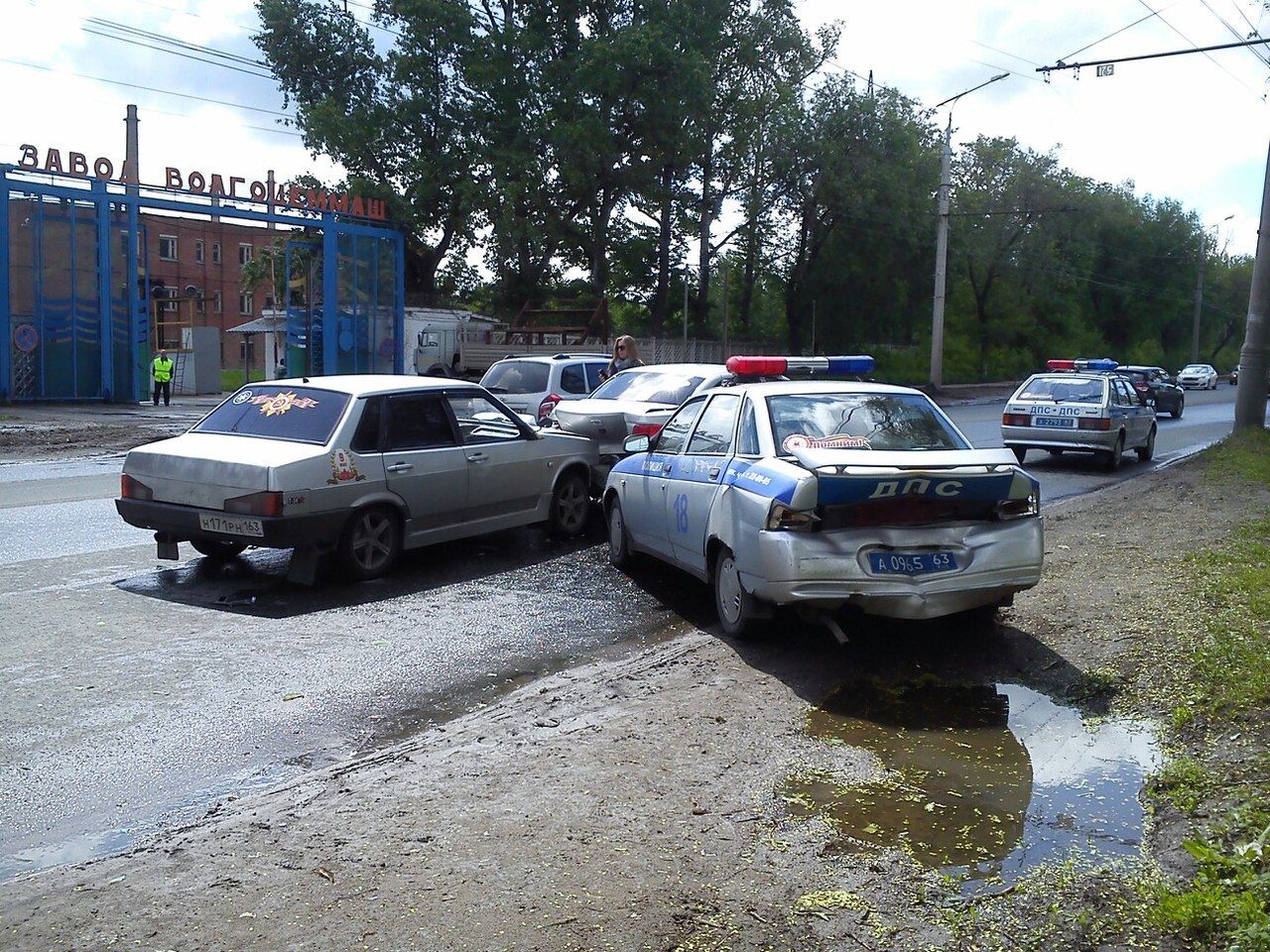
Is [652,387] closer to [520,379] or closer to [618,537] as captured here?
[618,537]

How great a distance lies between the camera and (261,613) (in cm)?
782

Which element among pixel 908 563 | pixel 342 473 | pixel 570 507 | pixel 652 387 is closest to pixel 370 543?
pixel 342 473

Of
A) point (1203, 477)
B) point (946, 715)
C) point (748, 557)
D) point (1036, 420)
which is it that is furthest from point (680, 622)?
point (1036, 420)

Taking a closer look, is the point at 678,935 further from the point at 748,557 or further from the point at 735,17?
the point at 735,17

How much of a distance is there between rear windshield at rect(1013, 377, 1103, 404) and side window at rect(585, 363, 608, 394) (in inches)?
268

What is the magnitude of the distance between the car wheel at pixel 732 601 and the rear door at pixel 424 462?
2834 millimetres

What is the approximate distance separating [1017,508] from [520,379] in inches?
455

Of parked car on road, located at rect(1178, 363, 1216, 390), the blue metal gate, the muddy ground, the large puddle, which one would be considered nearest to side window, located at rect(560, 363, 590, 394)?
the muddy ground

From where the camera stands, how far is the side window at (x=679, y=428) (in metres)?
8.62

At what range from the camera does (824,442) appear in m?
7.20

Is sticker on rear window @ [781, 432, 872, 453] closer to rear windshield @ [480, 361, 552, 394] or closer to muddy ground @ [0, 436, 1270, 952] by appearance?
muddy ground @ [0, 436, 1270, 952]

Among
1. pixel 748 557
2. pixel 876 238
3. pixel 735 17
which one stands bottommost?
A: pixel 748 557

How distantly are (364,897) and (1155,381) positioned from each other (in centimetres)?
3849

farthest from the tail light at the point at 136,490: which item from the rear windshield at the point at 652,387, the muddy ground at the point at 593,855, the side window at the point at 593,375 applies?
the side window at the point at 593,375
